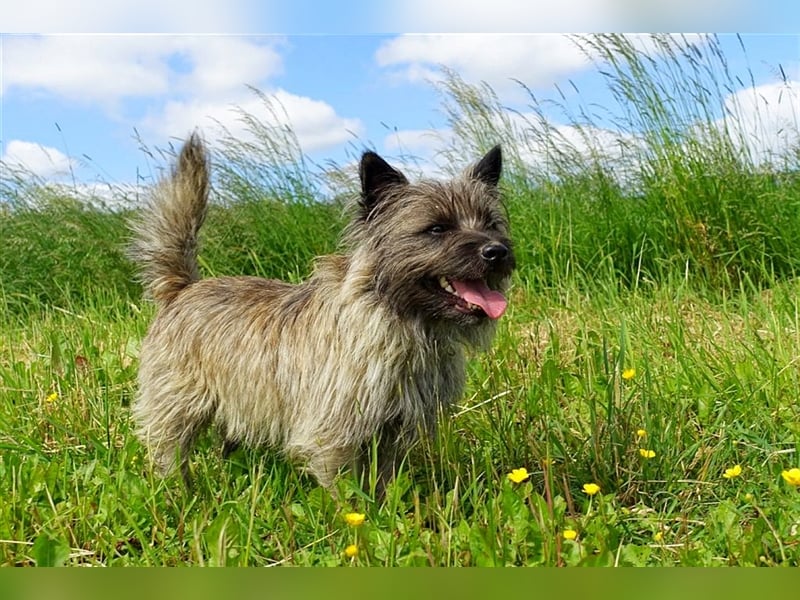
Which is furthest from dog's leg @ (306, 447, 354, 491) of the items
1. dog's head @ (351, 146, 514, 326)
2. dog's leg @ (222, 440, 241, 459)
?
dog's leg @ (222, 440, 241, 459)

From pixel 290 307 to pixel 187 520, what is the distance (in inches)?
37.2

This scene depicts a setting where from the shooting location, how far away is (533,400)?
10.2ft

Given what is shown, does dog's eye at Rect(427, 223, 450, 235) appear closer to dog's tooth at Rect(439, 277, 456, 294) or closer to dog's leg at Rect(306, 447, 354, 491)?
dog's tooth at Rect(439, 277, 456, 294)

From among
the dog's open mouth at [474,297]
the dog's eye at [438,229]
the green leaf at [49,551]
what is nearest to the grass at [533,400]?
the green leaf at [49,551]

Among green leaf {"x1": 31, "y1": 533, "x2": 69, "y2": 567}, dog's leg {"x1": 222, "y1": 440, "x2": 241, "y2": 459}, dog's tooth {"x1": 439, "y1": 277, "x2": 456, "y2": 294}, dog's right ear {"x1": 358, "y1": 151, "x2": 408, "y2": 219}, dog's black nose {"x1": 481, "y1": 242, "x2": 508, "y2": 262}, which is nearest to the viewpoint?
→ green leaf {"x1": 31, "y1": 533, "x2": 69, "y2": 567}

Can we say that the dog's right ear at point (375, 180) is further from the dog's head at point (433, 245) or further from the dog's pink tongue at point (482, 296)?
the dog's pink tongue at point (482, 296)

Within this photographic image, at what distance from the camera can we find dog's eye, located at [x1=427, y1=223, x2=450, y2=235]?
2722mm

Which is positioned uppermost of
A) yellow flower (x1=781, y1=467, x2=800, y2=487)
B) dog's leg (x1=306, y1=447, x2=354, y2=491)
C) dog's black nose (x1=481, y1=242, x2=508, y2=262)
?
dog's black nose (x1=481, y1=242, x2=508, y2=262)

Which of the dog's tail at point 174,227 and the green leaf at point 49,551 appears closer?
the green leaf at point 49,551

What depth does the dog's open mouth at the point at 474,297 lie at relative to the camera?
263 centimetres

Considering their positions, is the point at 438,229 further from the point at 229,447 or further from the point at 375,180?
the point at 229,447

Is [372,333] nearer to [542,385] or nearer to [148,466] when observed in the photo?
[542,385]

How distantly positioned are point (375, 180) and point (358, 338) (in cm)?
63

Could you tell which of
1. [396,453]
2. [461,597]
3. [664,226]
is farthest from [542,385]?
[664,226]
